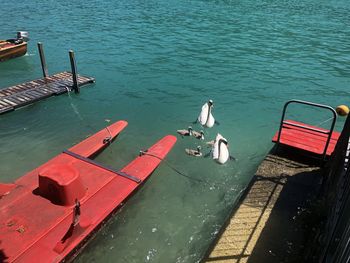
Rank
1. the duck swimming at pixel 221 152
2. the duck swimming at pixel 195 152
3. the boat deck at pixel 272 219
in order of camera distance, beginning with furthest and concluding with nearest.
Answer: the duck swimming at pixel 195 152, the duck swimming at pixel 221 152, the boat deck at pixel 272 219

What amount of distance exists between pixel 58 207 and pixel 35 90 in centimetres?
1113

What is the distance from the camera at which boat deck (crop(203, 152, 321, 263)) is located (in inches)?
263

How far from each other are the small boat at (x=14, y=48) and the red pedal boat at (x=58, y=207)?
50.6ft

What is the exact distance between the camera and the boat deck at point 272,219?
6676 millimetres

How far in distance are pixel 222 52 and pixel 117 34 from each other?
33.8 feet

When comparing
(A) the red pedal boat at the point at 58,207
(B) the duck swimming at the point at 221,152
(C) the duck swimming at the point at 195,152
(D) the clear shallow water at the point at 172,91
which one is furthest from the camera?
(C) the duck swimming at the point at 195,152

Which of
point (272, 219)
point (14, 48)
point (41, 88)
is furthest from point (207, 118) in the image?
point (14, 48)

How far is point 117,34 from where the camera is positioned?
29.5m

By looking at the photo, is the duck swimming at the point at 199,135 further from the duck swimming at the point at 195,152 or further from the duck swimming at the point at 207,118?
the duck swimming at the point at 195,152

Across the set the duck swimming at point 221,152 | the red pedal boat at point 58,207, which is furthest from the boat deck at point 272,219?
the red pedal boat at point 58,207

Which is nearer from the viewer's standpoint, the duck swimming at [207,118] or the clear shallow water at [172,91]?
the clear shallow water at [172,91]

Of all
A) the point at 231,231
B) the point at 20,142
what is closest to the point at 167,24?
the point at 20,142

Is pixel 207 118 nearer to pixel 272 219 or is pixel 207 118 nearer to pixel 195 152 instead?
pixel 195 152

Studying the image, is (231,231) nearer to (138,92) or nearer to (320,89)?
(138,92)
